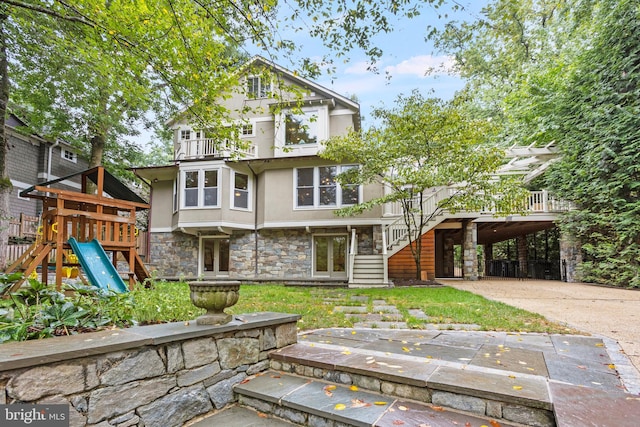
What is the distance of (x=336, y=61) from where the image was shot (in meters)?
4.91

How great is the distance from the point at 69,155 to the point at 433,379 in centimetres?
1919

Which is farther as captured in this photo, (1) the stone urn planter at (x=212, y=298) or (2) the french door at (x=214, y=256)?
(2) the french door at (x=214, y=256)

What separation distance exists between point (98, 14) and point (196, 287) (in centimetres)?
503

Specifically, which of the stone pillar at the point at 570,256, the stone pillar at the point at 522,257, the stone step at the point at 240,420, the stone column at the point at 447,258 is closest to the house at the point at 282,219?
the stone pillar at the point at 570,256

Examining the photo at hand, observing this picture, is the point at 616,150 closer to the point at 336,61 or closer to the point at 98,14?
the point at 336,61

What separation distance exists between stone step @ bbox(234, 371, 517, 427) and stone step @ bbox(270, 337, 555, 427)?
5cm

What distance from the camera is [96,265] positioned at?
4.95m

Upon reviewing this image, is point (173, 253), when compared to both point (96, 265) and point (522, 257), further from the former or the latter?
point (522, 257)

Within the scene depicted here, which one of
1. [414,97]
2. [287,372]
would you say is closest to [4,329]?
[287,372]

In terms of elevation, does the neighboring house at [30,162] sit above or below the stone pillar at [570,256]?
above

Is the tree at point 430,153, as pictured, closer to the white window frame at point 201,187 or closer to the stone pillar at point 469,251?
the stone pillar at point 469,251

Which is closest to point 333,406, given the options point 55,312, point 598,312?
point 55,312

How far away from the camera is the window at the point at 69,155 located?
1518cm

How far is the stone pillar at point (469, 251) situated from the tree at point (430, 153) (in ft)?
6.46
